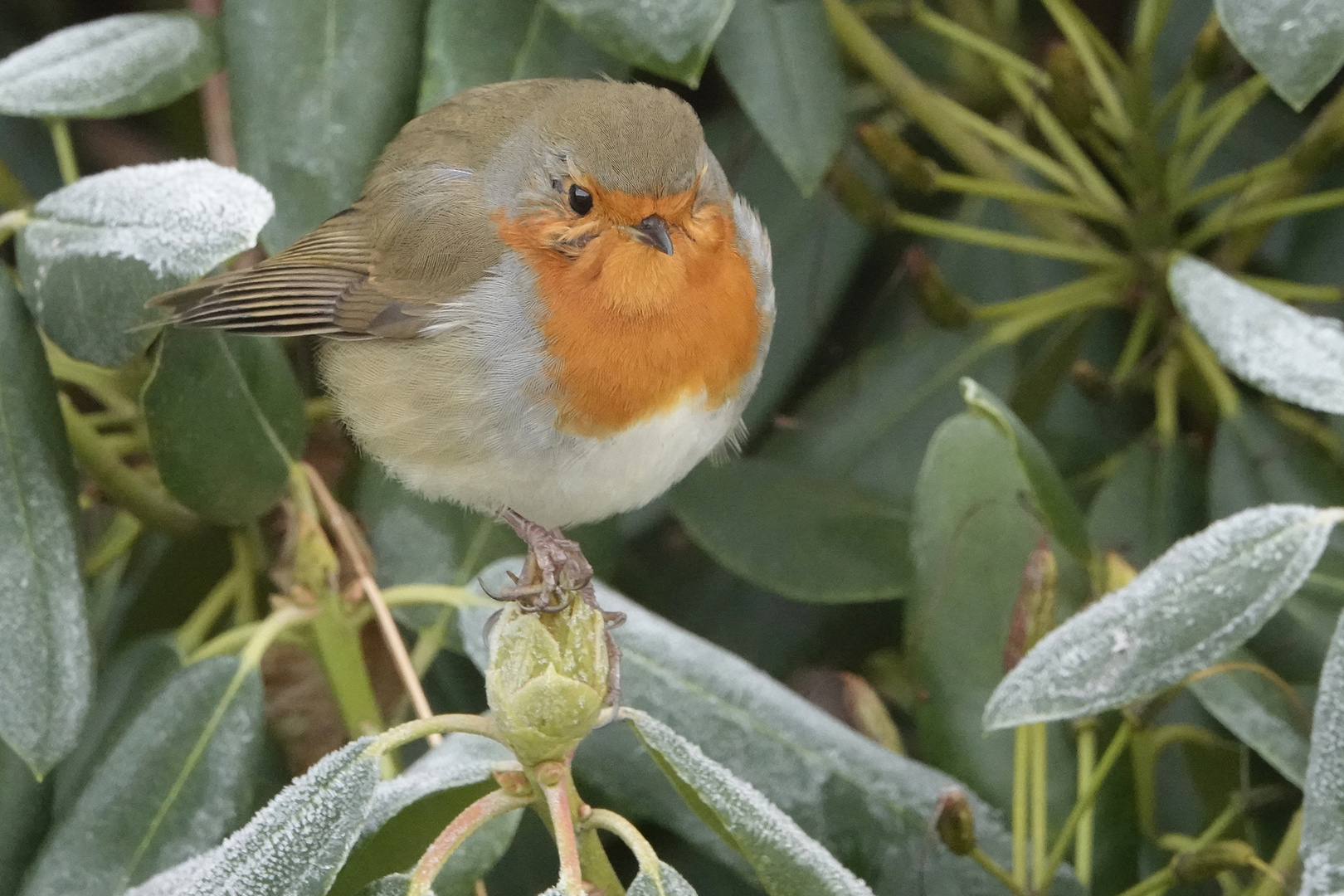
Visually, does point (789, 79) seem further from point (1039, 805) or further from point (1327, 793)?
point (1327, 793)

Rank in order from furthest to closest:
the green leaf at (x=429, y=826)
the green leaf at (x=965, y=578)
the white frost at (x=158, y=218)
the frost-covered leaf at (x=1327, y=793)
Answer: the green leaf at (x=965, y=578) → the white frost at (x=158, y=218) → the green leaf at (x=429, y=826) → the frost-covered leaf at (x=1327, y=793)

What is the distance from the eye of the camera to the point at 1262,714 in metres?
1.59

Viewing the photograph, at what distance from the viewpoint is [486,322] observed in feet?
6.10

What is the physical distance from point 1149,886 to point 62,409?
132 cm

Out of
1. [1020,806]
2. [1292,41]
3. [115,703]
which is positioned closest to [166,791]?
[115,703]

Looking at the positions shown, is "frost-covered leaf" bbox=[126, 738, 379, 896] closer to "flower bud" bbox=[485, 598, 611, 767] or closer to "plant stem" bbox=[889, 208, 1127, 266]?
"flower bud" bbox=[485, 598, 611, 767]

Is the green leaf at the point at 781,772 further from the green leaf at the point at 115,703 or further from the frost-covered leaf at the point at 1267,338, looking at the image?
the frost-covered leaf at the point at 1267,338

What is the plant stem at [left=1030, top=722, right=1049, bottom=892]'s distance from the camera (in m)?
1.54

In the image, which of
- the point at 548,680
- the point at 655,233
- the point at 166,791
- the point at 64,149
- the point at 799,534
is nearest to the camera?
the point at 548,680

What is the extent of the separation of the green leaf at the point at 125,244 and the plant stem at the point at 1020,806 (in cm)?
94

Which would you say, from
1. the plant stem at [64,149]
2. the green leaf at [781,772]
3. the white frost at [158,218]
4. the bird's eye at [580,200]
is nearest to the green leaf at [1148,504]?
the green leaf at [781,772]

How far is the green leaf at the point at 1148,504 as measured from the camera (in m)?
2.03

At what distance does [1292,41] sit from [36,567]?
1.38m

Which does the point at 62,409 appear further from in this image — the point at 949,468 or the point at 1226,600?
the point at 1226,600
